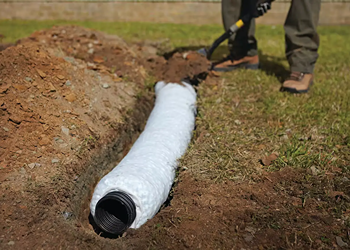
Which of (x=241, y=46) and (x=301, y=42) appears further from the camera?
(x=241, y=46)

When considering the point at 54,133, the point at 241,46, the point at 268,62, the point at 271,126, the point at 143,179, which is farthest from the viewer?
the point at 268,62

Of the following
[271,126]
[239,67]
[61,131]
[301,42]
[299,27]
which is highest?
[299,27]

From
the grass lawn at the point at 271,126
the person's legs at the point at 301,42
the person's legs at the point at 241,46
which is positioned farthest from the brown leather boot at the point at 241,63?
the person's legs at the point at 301,42

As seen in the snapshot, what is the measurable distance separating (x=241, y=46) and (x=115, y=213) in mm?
2899

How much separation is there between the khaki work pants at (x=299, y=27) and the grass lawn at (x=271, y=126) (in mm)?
326

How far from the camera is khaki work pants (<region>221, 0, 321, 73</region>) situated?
3641 mm

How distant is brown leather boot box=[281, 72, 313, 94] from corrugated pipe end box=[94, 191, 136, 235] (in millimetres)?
2317

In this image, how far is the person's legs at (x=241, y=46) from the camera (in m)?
4.30

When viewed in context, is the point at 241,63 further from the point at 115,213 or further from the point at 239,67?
the point at 115,213

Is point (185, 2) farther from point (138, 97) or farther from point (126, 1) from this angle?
point (138, 97)

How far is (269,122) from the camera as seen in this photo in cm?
320

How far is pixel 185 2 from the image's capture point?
287 inches

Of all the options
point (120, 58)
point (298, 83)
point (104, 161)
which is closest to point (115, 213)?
point (104, 161)

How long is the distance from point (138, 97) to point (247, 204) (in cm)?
187
